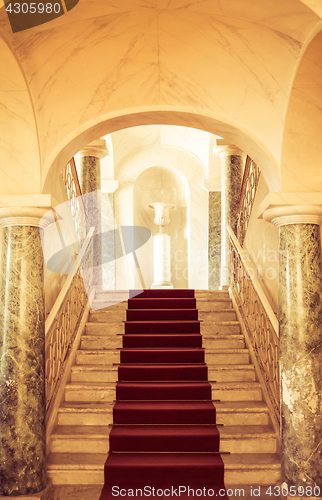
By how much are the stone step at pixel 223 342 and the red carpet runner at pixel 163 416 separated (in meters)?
0.13

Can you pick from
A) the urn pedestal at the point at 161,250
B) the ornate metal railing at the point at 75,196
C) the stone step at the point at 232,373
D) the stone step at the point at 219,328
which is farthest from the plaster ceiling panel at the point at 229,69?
the urn pedestal at the point at 161,250

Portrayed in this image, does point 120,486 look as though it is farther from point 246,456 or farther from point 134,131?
point 134,131

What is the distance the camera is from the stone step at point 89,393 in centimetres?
499

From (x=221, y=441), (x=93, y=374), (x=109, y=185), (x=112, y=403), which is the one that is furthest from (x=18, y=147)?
(x=109, y=185)

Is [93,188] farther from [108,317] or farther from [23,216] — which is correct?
[23,216]

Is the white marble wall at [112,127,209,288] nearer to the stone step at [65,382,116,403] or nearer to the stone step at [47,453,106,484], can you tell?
the stone step at [65,382,116,403]

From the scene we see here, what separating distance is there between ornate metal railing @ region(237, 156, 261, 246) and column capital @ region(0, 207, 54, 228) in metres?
3.19

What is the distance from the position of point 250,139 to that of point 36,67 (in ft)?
6.72

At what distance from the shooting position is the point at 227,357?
5.53 metres

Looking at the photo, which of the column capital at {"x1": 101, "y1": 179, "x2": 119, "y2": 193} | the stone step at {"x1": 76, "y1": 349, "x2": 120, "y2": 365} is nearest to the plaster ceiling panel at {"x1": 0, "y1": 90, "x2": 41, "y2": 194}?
the stone step at {"x1": 76, "y1": 349, "x2": 120, "y2": 365}

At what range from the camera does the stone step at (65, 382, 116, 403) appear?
4.99 meters

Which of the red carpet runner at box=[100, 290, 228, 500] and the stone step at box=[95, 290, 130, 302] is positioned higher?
the stone step at box=[95, 290, 130, 302]

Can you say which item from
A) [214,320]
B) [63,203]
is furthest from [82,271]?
[214,320]

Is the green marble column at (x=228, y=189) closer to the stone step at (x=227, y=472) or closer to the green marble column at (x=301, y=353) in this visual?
the green marble column at (x=301, y=353)
